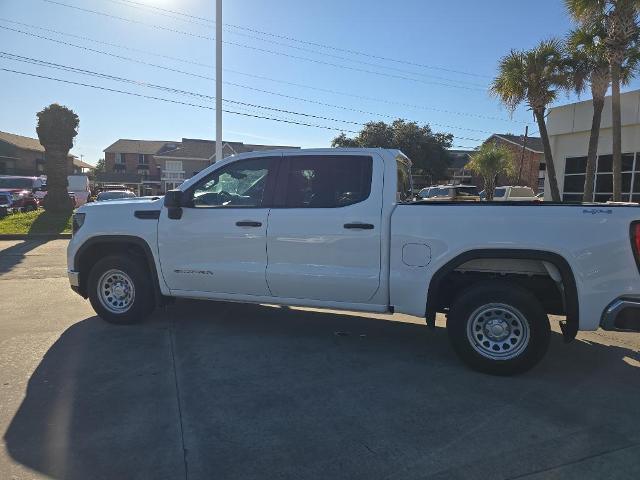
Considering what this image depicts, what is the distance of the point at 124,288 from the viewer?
18.6 feet

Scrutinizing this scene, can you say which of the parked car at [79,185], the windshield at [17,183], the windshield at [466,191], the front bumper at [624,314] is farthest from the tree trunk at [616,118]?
the windshield at [17,183]

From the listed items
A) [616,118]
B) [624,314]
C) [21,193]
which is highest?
[616,118]

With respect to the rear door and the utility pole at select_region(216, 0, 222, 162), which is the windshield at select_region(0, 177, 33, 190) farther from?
the rear door

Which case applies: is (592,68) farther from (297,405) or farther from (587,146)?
(297,405)

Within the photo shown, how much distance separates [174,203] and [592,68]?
15507 millimetres

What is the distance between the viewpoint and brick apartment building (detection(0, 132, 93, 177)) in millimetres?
51562

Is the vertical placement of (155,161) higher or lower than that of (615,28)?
lower

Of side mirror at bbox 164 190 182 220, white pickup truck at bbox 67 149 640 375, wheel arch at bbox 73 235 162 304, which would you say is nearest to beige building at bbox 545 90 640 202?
white pickup truck at bbox 67 149 640 375

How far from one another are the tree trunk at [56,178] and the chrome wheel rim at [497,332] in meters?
18.5

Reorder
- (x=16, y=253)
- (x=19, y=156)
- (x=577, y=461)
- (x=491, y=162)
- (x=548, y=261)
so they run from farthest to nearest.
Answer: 1. (x=19, y=156)
2. (x=491, y=162)
3. (x=16, y=253)
4. (x=548, y=261)
5. (x=577, y=461)

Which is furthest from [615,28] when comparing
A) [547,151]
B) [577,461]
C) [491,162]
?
[491,162]

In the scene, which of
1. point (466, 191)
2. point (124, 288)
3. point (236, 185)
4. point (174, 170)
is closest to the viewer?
point (236, 185)

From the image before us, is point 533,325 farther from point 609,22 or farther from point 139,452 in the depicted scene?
point 609,22

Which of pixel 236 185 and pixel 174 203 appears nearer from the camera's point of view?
pixel 174 203
